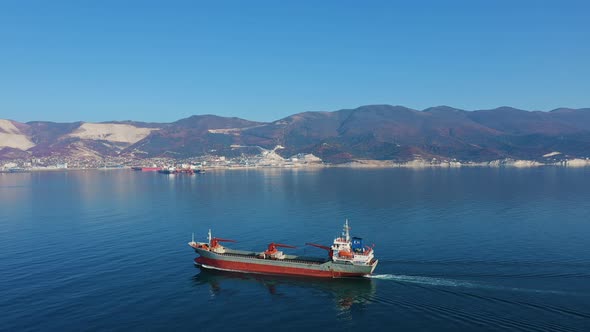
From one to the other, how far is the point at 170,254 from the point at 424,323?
47337 mm

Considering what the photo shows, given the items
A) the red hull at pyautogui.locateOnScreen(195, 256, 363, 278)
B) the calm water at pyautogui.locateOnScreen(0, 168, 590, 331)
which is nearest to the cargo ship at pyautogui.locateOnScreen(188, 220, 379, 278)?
the red hull at pyautogui.locateOnScreen(195, 256, 363, 278)

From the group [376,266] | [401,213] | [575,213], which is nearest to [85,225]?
[376,266]

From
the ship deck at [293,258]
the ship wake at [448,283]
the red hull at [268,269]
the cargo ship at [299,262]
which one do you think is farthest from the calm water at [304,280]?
the ship deck at [293,258]

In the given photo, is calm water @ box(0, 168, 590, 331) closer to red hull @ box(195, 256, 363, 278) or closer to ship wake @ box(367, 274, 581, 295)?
ship wake @ box(367, 274, 581, 295)

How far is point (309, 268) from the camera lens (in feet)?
201

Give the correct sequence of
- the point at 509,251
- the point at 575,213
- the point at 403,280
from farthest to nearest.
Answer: the point at 575,213 → the point at 509,251 → the point at 403,280

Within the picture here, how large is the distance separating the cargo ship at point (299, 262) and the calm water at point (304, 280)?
197 centimetres

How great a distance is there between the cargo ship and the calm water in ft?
6.48

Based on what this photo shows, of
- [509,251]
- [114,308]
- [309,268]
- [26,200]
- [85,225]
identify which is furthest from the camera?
[26,200]

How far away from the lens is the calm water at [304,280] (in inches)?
1786

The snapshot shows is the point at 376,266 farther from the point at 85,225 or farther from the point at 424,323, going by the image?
the point at 85,225

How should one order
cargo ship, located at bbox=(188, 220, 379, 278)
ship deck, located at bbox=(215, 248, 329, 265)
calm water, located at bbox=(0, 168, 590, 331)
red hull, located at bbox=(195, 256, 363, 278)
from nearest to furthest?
1. calm water, located at bbox=(0, 168, 590, 331)
2. cargo ship, located at bbox=(188, 220, 379, 278)
3. red hull, located at bbox=(195, 256, 363, 278)
4. ship deck, located at bbox=(215, 248, 329, 265)

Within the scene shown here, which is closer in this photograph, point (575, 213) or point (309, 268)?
point (309, 268)

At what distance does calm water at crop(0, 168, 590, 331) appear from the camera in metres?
45.4
